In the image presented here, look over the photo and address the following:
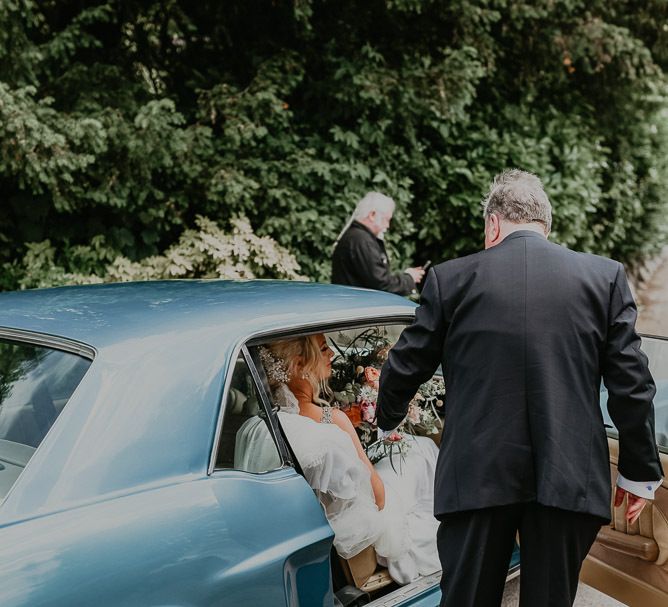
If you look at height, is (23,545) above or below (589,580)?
above

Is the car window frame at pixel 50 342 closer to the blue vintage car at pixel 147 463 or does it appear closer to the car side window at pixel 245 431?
the blue vintage car at pixel 147 463

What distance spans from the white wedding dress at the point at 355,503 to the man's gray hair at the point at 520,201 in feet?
3.47

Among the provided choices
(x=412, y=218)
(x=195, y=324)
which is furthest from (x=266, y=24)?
(x=195, y=324)

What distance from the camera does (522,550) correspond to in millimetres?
2322

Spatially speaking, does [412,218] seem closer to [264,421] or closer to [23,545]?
[264,421]

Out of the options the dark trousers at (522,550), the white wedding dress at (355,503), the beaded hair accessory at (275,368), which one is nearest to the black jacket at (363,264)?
the white wedding dress at (355,503)

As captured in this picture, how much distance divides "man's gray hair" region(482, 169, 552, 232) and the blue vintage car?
70 cm

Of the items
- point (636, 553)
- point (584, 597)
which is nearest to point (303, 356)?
point (636, 553)

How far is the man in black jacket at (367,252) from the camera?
600 centimetres

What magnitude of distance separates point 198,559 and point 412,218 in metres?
7.08

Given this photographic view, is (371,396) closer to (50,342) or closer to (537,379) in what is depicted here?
(537,379)

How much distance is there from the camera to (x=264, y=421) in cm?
242

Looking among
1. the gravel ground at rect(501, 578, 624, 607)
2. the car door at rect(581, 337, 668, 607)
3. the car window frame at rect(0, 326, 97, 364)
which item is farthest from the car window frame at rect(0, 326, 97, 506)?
the gravel ground at rect(501, 578, 624, 607)

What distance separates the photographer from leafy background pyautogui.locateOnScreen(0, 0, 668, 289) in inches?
260
